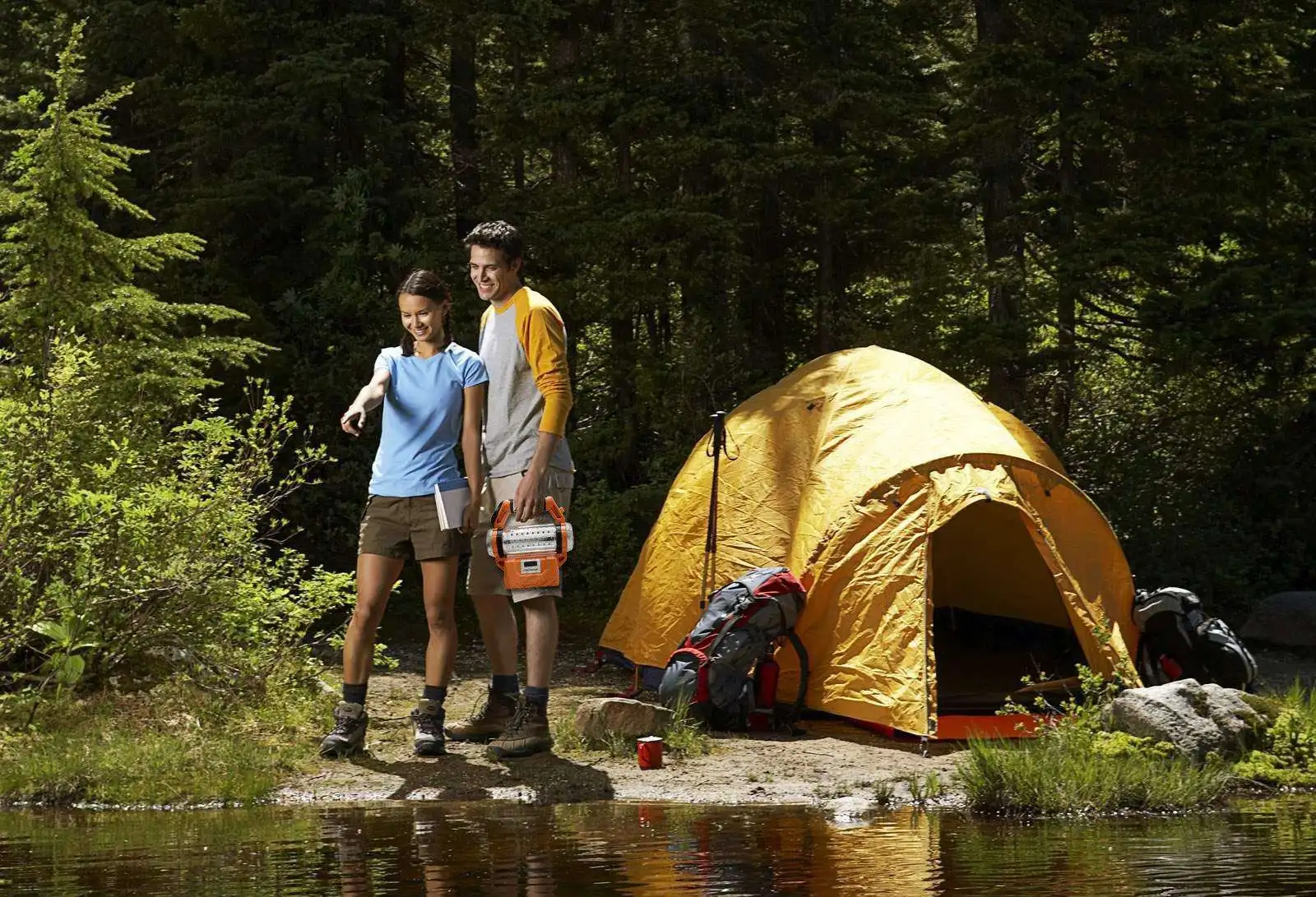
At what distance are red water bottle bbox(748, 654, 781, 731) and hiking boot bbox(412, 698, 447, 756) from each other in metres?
1.83

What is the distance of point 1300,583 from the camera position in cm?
1390

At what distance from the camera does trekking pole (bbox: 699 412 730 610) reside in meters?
9.65

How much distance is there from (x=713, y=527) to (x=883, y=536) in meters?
1.20

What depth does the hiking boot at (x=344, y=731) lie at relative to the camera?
292 inches

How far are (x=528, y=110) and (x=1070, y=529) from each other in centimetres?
774

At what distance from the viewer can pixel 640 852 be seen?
18.4 ft

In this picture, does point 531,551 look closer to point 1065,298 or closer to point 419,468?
point 419,468

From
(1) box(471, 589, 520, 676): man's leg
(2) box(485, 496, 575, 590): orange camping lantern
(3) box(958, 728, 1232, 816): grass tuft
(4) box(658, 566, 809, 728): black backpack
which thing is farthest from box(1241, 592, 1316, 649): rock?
(2) box(485, 496, 575, 590): orange camping lantern

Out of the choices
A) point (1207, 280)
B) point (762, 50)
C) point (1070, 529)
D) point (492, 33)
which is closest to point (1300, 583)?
point (1207, 280)

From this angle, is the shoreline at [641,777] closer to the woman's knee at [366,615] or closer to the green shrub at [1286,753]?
the green shrub at [1286,753]

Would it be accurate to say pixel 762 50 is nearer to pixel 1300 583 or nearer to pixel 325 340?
pixel 325 340

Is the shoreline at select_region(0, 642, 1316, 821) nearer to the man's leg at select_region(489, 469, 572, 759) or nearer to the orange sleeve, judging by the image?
the man's leg at select_region(489, 469, 572, 759)

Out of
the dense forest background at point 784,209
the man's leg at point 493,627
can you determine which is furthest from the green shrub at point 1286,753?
the dense forest background at point 784,209

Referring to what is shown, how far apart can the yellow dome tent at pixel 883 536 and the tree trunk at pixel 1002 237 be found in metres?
3.87
